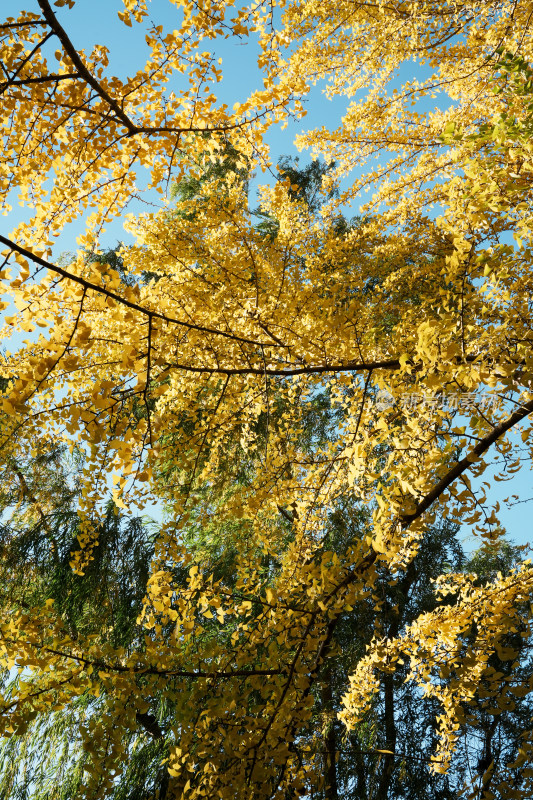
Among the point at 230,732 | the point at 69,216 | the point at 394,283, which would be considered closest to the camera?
the point at 230,732

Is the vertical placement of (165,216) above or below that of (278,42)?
above

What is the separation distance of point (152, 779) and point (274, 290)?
14.3ft

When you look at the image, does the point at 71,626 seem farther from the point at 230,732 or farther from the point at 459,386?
the point at 459,386

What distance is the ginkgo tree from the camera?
54.9 inches

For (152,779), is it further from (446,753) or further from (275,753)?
(275,753)

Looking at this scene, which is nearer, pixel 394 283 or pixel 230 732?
pixel 230 732

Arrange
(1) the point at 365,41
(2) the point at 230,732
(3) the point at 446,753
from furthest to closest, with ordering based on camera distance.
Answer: (1) the point at 365,41, (3) the point at 446,753, (2) the point at 230,732

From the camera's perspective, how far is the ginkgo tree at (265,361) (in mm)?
1396

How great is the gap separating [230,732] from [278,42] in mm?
2721

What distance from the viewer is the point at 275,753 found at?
1.39 metres

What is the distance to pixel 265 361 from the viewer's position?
1.93 metres

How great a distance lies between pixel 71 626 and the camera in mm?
4668

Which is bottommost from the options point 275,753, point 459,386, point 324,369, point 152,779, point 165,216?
point 152,779

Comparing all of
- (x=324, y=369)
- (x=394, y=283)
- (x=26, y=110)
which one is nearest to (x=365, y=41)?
(x=394, y=283)
